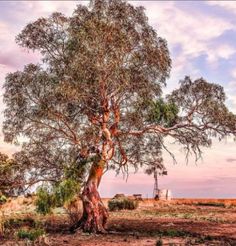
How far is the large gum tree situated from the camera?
80.0 feet

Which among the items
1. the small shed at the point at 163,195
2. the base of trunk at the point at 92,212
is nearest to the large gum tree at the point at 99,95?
the base of trunk at the point at 92,212

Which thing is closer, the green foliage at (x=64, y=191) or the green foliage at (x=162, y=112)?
the green foliage at (x=64, y=191)

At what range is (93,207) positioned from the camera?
24797 millimetres

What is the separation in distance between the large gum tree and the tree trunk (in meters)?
0.05

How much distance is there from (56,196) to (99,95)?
597 centimetres

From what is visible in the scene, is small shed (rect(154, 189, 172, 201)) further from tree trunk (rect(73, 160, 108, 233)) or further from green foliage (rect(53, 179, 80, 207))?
green foliage (rect(53, 179, 80, 207))

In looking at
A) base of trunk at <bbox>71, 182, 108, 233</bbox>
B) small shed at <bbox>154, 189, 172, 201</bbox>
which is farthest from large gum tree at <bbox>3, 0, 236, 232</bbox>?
small shed at <bbox>154, 189, 172, 201</bbox>

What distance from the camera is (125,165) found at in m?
29.4

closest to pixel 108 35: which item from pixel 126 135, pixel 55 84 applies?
pixel 55 84

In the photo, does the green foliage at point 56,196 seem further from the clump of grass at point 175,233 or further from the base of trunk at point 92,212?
the clump of grass at point 175,233

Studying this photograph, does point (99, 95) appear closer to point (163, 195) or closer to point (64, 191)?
point (64, 191)

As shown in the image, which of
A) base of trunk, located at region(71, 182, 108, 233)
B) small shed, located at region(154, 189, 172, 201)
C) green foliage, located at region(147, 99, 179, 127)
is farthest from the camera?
small shed, located at region(154, 189, 172, 201)

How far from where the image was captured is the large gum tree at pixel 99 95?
80.0ft

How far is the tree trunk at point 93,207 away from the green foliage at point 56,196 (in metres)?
1.99
